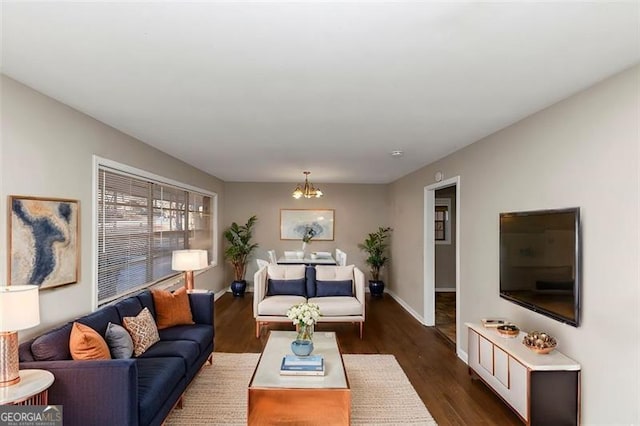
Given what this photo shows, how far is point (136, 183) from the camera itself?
13.7 feet

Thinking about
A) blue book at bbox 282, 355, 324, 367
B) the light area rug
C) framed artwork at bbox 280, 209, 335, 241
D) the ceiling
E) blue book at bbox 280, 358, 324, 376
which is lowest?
the light area rug

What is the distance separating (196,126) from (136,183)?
4.38ft

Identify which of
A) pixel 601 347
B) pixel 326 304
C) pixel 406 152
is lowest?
pixel 326 304

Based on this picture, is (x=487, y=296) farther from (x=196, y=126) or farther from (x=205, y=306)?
(x=196, y=126)

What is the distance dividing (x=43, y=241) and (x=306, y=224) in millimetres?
5904

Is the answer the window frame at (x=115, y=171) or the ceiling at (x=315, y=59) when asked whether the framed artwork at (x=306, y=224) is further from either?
the ceiling at (x=315, y=59)

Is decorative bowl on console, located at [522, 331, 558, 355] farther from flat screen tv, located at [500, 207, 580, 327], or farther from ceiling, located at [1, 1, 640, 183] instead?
ceiling, located at [1, 1, 640, 183]

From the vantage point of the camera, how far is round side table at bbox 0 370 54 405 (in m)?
1.81

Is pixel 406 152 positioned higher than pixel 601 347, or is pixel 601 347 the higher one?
pixel 406 152

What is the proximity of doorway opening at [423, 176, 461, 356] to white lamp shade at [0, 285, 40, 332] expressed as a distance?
4.10 metres

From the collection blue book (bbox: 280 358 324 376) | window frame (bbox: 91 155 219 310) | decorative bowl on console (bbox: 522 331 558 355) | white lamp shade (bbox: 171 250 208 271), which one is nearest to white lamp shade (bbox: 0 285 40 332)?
window frame (bbox: 91 155 219 310)

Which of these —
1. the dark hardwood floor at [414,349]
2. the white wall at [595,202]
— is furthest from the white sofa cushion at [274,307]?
the white wall at [595,202]

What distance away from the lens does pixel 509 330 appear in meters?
3.02

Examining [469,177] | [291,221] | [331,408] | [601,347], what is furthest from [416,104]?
[291,221]
